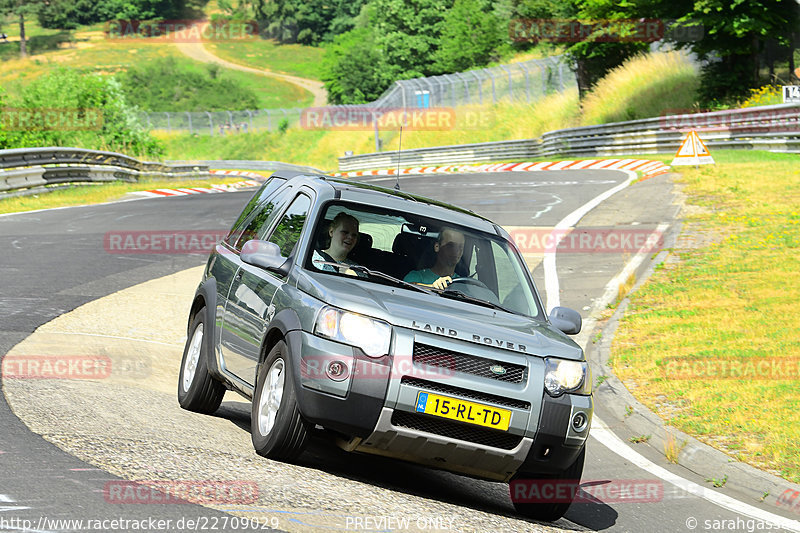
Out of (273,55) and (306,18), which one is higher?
(306,18)

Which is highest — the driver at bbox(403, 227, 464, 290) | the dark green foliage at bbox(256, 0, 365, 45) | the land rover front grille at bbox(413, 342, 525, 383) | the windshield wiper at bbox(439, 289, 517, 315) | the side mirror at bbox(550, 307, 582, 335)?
the dark green foliage at bbox(256, 0, 365, 45)

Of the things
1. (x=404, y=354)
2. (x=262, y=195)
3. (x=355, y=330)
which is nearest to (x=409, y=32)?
(x=262, y=195)

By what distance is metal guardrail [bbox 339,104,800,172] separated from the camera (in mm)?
30672

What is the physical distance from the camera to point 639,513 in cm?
702

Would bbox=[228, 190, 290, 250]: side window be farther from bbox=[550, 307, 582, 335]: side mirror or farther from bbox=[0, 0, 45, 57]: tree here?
bbox=[0, 0, 45, 57]: tree

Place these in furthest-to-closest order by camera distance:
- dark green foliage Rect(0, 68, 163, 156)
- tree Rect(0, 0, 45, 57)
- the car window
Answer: tree Rect(0, 0, 45, 57)
dark green foliage Rect(0, 68, 163, 156)
the car window

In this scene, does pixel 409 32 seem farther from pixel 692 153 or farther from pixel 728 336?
pixel 728 336

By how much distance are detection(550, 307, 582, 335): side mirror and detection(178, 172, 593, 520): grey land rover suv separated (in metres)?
0.01

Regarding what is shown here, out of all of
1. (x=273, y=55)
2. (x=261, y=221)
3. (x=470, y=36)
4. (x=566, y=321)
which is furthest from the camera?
(x=273, y=55)

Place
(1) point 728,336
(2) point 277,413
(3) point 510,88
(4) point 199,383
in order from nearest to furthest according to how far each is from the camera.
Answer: (2) point 277,413, (4) point 199,383, (1) point 728,336, (3) point 510,88

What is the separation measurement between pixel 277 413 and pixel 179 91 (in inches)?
4731

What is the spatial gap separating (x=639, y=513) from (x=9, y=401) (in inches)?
168

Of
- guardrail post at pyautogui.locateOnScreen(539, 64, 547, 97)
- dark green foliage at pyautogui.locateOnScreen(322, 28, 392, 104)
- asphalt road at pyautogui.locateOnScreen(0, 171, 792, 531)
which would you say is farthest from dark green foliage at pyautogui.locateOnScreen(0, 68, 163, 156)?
dark green foliage at pyautogui.locateOnScreen(322, 28, 392, 104)

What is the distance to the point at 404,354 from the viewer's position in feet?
19.7
